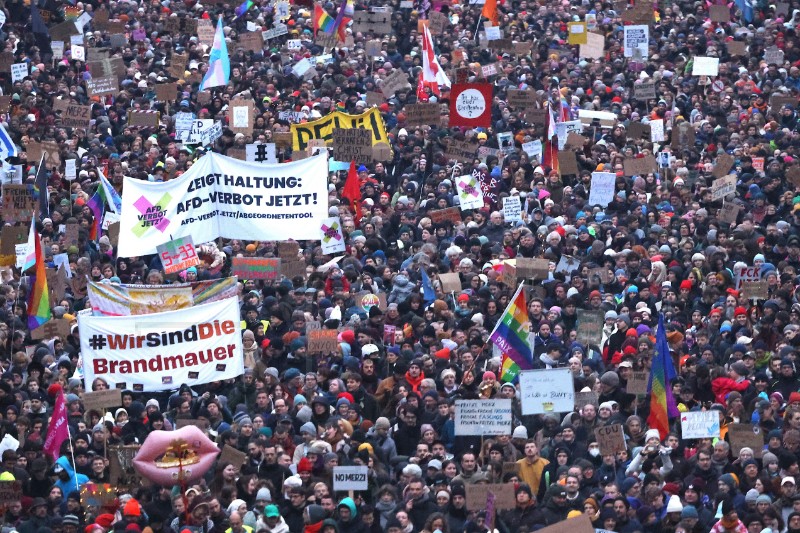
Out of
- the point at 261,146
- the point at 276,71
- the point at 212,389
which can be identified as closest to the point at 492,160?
the point at 261,146

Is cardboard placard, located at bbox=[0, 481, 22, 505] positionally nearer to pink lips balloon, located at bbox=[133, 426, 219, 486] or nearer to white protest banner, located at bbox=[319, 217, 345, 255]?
pink lips balloon, located at bbox=[133, 426, 219, 486]

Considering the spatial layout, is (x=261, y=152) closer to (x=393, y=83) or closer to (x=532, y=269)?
(x=393, y=83)

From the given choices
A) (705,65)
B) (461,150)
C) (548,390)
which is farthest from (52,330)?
(705,65)

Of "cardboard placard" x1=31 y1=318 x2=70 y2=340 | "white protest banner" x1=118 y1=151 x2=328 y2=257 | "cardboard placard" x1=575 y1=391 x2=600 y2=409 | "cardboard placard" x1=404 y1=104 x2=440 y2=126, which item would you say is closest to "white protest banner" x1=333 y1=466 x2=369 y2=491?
"cardboard placard" x1=575 y1=391 x2=600 y2=409

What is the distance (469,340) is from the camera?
18.3m

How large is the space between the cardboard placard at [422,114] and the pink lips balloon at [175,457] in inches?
405

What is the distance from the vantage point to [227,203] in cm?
2056

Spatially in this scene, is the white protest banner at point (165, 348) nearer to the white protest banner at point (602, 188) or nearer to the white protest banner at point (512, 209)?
the white protest banner at point (512, 209)

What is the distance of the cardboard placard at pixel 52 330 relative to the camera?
61.9 feet

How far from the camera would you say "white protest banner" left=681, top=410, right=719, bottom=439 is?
16.1 metres

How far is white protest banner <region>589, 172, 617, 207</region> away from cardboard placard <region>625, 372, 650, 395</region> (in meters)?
6.14

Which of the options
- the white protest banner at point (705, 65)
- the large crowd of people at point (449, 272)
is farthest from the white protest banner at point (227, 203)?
the white protest banner at point (705, 65)

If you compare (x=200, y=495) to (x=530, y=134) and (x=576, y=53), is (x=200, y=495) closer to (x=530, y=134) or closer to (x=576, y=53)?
(x=530, y=134)

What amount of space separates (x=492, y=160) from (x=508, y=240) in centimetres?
339
